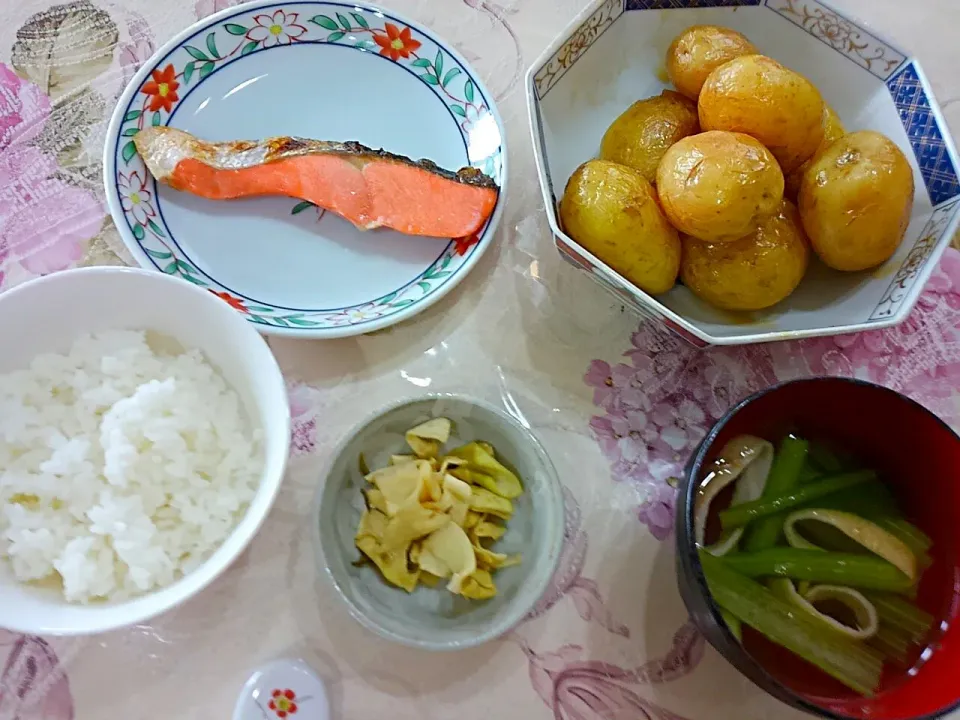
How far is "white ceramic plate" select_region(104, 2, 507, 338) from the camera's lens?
0.95m

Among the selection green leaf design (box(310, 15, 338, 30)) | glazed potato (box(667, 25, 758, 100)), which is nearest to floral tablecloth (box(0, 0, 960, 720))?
green leaf design (box(310, 15, 338, 30))

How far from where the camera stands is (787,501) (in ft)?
2.63

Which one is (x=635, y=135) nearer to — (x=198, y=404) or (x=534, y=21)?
(x=534, y=21)

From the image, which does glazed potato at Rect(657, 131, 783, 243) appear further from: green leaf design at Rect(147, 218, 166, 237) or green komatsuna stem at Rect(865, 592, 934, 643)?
green leaf design at Rect(147, 218, 166, 237)

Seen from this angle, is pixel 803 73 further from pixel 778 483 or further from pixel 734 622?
pixel 734 622

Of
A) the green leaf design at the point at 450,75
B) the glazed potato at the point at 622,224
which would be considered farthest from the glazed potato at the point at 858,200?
the green leaf design at the point at 450,75

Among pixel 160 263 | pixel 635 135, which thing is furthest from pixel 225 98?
pixel 635 135

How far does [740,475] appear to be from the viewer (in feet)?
2.70

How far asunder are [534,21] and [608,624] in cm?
88

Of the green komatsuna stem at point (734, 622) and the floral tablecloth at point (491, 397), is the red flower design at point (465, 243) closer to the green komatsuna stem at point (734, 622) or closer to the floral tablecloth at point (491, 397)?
the floral tablecloth at point (491, 397)

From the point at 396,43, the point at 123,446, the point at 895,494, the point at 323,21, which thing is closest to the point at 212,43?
the point at 323,21

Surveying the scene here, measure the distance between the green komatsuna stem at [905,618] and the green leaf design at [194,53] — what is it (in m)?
→ 1.12

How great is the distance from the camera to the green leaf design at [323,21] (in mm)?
1060

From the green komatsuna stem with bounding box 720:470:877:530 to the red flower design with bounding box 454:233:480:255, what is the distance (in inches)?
18.1
